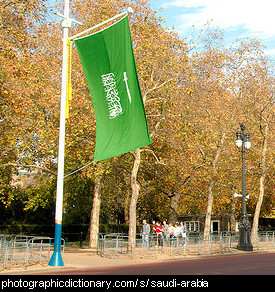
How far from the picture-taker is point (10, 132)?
29.2 meters

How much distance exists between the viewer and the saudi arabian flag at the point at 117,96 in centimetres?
1728

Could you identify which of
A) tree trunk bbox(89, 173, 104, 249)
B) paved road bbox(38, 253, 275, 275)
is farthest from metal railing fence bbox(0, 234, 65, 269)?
tree trunk bbox(89, 173, 104, 249)

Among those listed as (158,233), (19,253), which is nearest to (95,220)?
(158,233)

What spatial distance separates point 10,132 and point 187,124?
11177mm

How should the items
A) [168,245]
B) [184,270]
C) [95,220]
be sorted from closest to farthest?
[184,270] < [168,245] < [95,220]

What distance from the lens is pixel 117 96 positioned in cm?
1742

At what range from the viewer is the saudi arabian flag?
17281mm

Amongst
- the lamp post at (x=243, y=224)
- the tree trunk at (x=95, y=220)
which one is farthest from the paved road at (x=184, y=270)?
the tree trunk at (x=95, y=220)

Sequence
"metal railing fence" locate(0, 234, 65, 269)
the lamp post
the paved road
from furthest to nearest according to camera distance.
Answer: the lamp post
"metal railing fence" locate(0, 234, 65, 269)
the paved road

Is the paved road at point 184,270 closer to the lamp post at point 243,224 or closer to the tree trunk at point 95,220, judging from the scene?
the lamp post at point 243,224

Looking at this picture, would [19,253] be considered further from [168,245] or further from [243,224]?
[243,224]

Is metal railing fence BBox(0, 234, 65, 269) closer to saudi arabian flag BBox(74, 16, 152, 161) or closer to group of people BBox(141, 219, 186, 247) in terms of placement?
saudi arabian flag BBox(74, 16, 152, 161)
